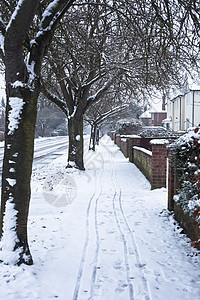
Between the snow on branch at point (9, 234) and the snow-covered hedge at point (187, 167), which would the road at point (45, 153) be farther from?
the snow on branch at point (9, 234)

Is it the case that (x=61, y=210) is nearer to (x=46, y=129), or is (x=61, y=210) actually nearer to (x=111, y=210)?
(x=111, y=210)

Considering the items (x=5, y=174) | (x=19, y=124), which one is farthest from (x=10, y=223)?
(x=19, y=124)

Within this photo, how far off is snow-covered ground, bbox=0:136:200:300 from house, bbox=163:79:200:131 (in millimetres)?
19687

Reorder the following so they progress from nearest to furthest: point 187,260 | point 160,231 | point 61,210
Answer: point 187,260 → point 160,231 → point 61,210

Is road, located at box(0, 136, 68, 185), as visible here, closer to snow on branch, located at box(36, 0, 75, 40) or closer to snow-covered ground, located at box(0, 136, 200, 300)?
snow-covered ground, located at box(0, 136, 200, 300)

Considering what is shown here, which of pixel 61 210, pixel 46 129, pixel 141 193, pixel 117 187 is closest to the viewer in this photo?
pixel 61 210

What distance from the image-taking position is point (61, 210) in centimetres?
590

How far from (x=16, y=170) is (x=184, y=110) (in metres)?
31.2

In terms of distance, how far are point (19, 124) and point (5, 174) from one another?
610 mm


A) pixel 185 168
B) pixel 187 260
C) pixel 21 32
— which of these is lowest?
pixel 187 260

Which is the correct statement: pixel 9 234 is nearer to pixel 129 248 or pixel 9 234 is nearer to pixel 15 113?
pixel 15 113

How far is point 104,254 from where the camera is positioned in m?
3.79

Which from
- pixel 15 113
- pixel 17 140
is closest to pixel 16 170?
pixel 17 140

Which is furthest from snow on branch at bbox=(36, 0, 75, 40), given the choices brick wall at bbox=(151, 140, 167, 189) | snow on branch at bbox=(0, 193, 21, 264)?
brick wall at bbox=(151, 140, 167, 189)
